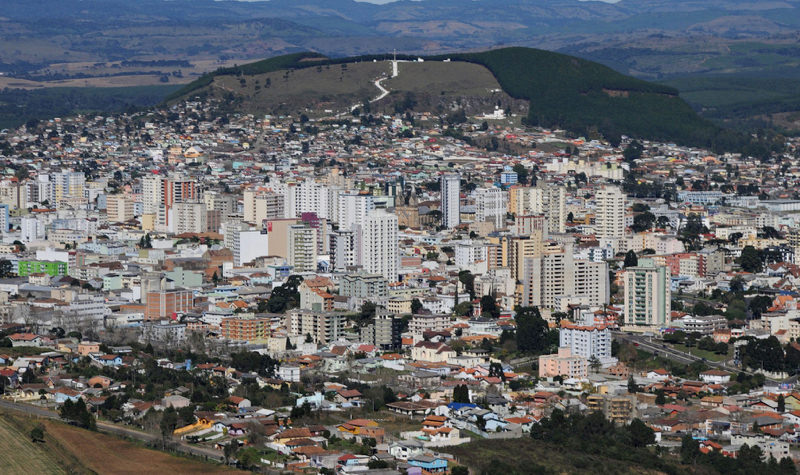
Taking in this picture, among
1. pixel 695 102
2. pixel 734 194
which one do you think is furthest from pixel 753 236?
pixel 695 102

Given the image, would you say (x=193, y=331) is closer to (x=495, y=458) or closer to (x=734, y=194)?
(x=495, y=458)

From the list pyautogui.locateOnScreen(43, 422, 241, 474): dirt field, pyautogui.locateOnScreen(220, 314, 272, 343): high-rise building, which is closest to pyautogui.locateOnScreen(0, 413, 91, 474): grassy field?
pyautogui.locateOnScreen(43, 422, 241, 474): dirt field

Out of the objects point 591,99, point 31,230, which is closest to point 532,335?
point 31,230

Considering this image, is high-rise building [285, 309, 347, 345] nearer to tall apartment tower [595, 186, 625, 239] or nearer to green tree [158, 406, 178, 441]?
green tree [158, 406, 178, 441]

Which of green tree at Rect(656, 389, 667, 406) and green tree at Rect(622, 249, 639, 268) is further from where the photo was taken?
green tree at Rect(622, 249, 639, 268)

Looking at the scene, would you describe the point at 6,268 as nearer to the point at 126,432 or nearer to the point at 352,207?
the point at 352,207
